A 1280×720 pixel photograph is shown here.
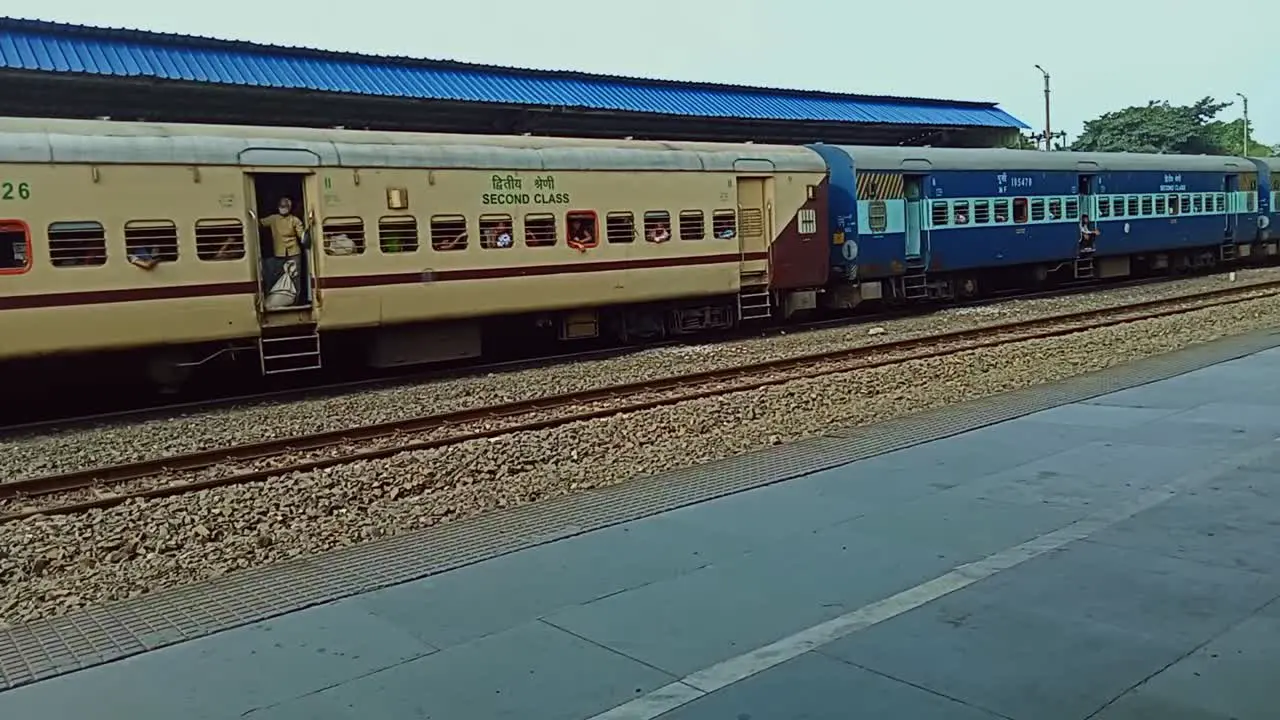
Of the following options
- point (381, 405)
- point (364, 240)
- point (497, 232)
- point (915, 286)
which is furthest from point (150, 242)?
point (915, 286)

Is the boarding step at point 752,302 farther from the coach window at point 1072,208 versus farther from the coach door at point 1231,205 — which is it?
the coach door at point 1231,205

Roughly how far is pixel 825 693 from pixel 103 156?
10428mm

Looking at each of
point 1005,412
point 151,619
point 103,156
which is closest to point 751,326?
point 1005,412

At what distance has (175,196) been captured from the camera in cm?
1180

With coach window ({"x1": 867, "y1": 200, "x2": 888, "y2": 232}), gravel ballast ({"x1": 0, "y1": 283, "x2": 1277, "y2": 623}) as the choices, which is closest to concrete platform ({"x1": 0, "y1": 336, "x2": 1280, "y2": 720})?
gravel ballast ({"x1": 0, "y1": 283, "x2": 1277, "y2": 623})

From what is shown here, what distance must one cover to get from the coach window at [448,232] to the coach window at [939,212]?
1000cm

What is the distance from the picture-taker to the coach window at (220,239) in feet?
39.5

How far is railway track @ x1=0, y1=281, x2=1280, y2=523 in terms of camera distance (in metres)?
8.22

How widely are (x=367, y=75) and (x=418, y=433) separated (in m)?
14.4

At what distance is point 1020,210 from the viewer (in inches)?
870

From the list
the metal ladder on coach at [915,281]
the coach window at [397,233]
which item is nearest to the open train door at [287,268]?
the coach window at [397,233]

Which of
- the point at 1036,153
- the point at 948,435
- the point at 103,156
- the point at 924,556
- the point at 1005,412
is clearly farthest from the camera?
the point at 1036,153

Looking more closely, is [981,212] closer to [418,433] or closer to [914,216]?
[914,216]

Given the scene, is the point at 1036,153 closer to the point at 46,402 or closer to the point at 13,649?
the point at 46,402
